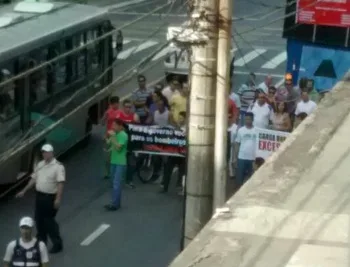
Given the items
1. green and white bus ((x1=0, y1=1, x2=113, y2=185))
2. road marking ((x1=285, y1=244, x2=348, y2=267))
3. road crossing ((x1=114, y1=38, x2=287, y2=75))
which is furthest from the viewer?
road crossing ((x1=114, y1=38, x2=287, y2=75))

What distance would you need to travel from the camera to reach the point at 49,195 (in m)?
16.5

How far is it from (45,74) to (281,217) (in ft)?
39.9

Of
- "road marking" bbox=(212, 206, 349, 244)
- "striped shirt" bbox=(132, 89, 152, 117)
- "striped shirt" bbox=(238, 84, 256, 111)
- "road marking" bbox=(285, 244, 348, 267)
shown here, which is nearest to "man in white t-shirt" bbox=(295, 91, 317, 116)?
"striped shirt" bbox=(238, 84, 256, 111)

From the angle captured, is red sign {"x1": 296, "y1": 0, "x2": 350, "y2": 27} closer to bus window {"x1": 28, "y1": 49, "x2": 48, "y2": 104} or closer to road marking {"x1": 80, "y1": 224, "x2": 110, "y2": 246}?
bus window {"x1": 28, "y1": 49, "x2": 48, "y2": 104}

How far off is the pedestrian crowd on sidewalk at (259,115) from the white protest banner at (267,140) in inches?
5.2

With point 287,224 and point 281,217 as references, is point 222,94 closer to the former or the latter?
point 281,217

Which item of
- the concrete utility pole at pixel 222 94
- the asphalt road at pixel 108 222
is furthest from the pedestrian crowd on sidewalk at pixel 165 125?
the concrete utility pole at pixel 222 94

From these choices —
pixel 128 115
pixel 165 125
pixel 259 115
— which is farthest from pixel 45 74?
pixel 259 115

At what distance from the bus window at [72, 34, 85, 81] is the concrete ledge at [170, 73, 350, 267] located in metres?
11.3

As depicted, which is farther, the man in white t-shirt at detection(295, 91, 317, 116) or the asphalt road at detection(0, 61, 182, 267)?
the man in white t-shirt at detection(295, 91, 317, 116)

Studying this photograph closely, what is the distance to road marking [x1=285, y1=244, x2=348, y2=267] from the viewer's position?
311 inches

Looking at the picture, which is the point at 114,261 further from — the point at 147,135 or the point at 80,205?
the point at 147,135

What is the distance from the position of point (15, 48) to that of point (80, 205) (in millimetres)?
2738

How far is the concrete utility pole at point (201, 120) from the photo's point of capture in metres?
10.9
